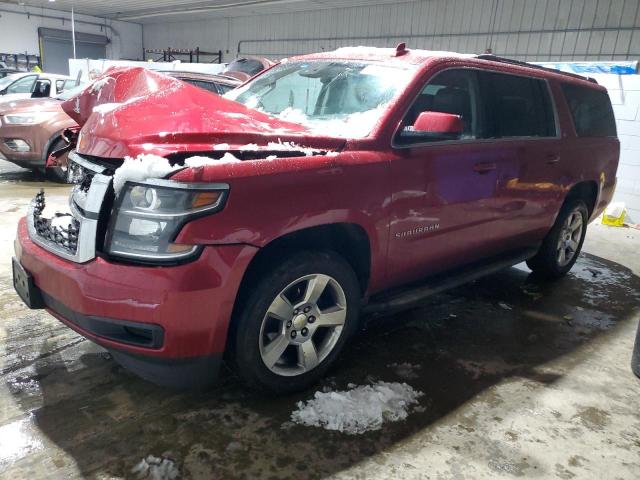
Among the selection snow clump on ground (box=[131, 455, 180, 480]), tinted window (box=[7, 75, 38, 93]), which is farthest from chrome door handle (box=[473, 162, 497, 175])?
tinted window (box=[7, 75, 38, 93])

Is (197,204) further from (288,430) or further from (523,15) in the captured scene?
(523,15)

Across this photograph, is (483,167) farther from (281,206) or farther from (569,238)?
(569,238)

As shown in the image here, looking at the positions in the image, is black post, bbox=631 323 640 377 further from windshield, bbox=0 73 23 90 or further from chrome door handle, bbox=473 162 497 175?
windshield, bbox=0 73 23 90

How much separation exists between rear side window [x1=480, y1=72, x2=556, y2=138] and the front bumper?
2.15m

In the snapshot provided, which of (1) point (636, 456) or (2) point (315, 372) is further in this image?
(2) point (315, 372)

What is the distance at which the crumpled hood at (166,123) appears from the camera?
2.15 meters

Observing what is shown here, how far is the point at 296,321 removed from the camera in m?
2.45

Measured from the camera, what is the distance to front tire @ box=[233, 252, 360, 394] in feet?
7.41

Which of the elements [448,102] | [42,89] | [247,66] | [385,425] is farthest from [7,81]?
[385,425]

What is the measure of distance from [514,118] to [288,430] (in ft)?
8.55

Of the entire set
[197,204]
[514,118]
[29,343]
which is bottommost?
[29,343]

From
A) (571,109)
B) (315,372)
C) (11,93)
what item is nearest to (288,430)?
(315,372)

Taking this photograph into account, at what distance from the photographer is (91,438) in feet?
7.19

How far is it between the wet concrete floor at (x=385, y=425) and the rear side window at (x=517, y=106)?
139cm
